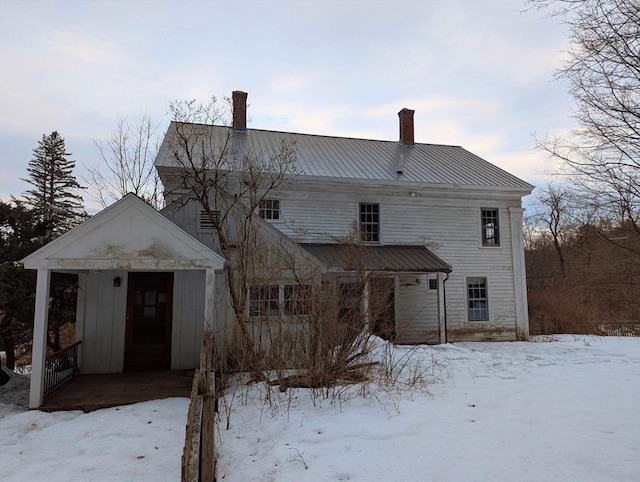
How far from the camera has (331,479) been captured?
4141mm

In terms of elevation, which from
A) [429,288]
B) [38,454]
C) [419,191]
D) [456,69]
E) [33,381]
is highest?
[456,69]

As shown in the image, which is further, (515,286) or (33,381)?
(515,286)

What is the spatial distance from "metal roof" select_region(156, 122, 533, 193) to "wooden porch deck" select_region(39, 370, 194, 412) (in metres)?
7.04

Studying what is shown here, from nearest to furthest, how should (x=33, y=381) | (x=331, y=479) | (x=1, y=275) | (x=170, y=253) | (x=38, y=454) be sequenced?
1. (x=331, y=479)
2. (x=38, y=454)
3. (x=33, y=381)
4. (x=170, y=253)
5. (x=1, y=275)

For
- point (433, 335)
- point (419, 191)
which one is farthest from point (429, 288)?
point (419, 191)

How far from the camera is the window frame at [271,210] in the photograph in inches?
568

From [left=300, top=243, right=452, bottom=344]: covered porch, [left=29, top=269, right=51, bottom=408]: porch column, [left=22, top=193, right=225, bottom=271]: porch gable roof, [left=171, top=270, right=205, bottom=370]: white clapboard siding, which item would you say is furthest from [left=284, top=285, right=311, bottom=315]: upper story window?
[left=300, top=243, right=452, bottom=344]: covered porch

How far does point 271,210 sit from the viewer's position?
47.4 feet

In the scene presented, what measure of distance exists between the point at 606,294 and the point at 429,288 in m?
14.6

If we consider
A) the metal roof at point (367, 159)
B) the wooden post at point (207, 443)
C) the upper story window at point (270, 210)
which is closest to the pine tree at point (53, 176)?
the metal roof at point (367, 159)

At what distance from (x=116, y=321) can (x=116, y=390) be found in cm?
203

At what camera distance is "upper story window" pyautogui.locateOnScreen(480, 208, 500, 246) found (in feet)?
53.9

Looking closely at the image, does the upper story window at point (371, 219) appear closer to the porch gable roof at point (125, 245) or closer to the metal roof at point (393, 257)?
the metal roof at point (393, 257)

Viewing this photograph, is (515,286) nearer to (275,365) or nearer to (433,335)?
(433,335)
